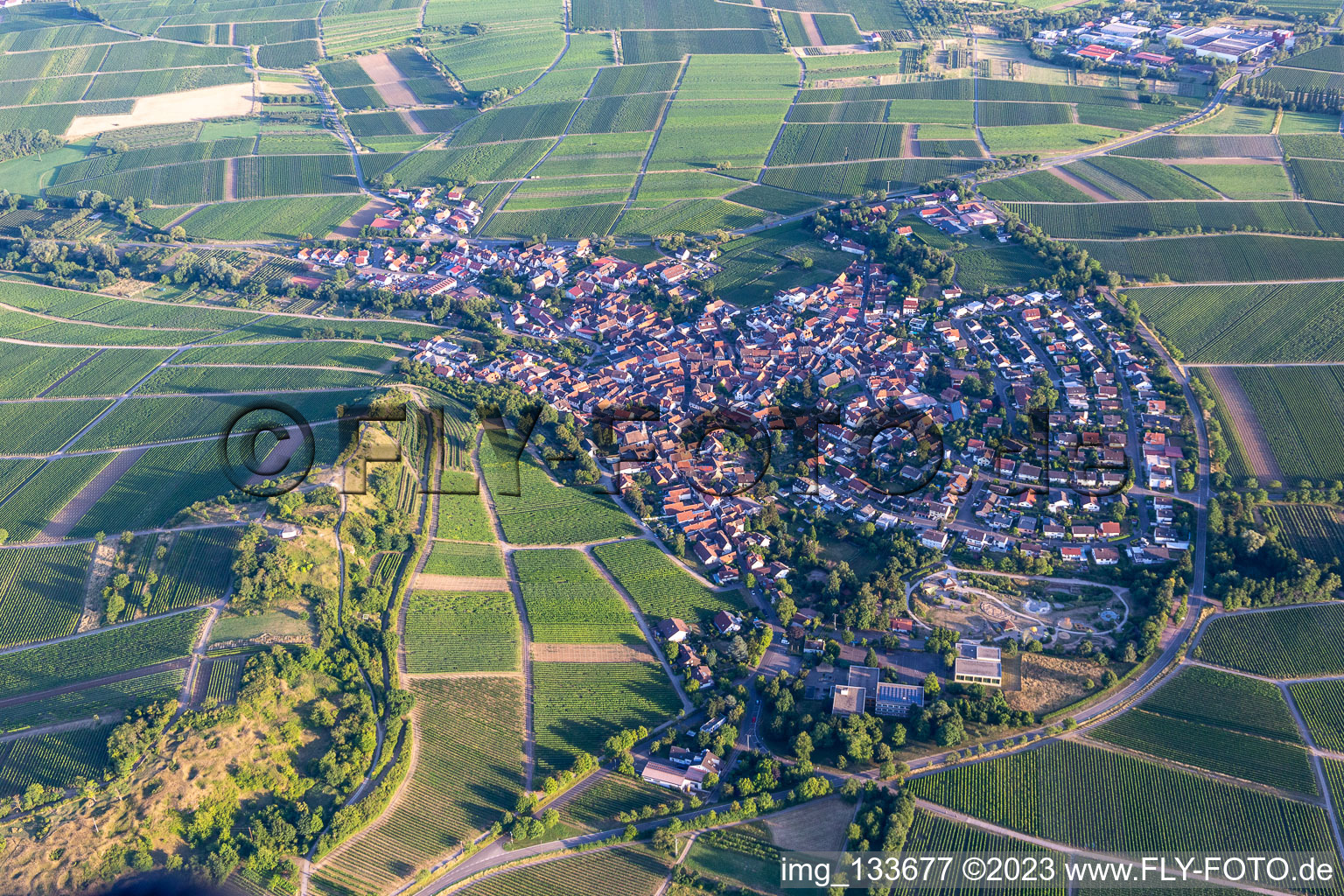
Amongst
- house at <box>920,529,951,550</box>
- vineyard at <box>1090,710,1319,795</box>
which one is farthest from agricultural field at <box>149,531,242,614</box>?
vineyard at <box>1090,710,1319,795</box>

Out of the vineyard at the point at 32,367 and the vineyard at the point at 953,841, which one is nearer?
the vineyard at the point at 953,841

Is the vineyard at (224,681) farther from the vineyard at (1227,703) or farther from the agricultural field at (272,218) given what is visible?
the agricultural field at (272,218)

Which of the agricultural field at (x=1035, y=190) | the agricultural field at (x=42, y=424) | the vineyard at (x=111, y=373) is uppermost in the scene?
the agricultural field at (x=1035, y=190)

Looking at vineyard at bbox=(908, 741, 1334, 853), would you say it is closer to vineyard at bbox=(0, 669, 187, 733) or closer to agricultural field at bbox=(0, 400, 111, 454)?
vineyard at bbox=(0, 669, 187, 733)

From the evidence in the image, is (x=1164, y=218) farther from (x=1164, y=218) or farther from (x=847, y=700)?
(x=847, y=700)

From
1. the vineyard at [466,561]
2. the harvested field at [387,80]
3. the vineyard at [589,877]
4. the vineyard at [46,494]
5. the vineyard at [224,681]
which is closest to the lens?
the vineyard at [589,877]

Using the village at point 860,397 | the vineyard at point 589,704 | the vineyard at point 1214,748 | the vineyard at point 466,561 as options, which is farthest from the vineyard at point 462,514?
the vineyard at point 1214,748
